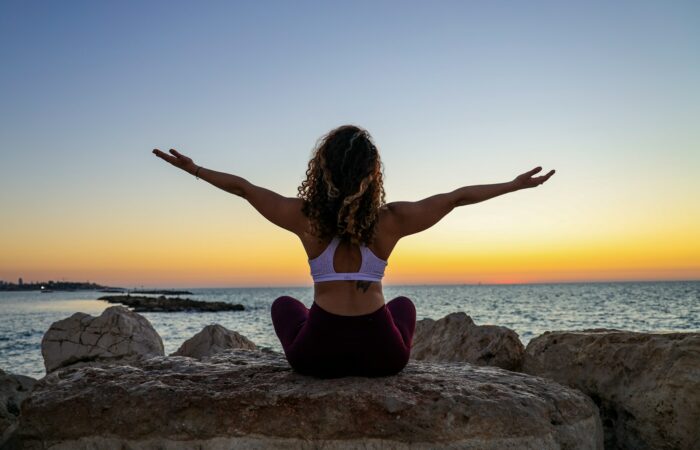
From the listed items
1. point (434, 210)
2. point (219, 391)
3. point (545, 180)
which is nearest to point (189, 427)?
point (219, 391)

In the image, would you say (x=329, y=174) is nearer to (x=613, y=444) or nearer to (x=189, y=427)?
(x=189, y=427)

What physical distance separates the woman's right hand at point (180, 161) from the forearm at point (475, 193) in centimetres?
209

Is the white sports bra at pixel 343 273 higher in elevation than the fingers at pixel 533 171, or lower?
lower

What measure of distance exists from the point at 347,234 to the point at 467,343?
3.80m

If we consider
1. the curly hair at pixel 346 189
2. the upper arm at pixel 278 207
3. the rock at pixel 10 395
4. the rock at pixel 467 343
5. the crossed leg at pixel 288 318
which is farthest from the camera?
the rock at pixel 467 343

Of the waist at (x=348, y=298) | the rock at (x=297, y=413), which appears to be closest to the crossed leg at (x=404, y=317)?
the rock at (x=297, y=413)

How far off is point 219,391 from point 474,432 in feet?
6.03

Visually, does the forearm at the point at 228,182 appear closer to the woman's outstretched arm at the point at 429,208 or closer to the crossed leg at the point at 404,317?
the woman's outstretched arm at the point at 429,208

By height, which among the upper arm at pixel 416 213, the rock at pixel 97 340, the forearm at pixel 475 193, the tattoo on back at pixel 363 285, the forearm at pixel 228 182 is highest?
the forearm at pixel 228 182

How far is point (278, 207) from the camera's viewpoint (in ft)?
15.0

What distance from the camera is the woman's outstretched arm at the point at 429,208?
180 inches

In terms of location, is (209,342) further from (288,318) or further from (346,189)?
(346,189)

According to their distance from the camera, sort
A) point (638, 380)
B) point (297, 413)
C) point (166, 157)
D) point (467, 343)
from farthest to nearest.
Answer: point (467, 343) < point (638, 380) < point (166, 157) < point (297, 413)

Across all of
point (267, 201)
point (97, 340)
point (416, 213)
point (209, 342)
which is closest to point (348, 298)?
point (416, 213)
